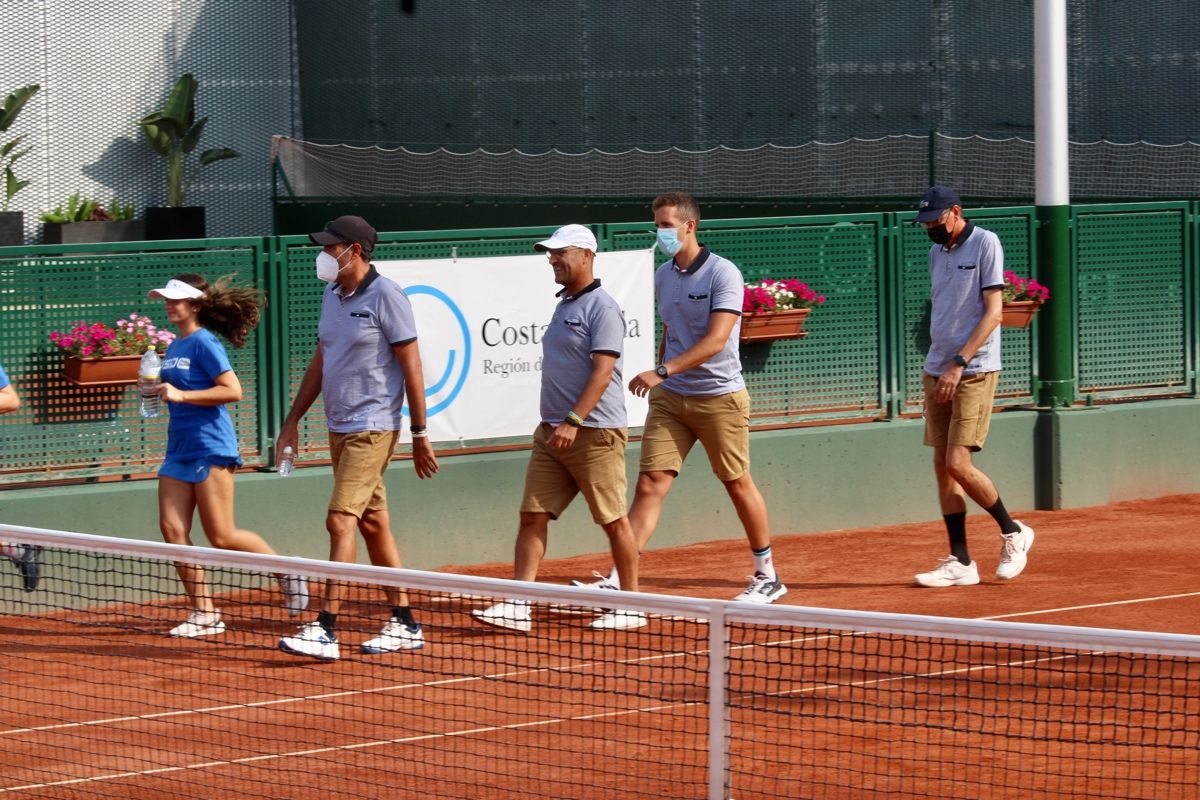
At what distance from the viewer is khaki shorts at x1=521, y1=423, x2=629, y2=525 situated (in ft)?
27.0

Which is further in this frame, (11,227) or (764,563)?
(11,227)

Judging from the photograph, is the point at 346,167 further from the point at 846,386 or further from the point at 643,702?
the point at 643,702

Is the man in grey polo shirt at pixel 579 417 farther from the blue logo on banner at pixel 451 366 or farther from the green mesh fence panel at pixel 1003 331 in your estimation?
the green mesh fence panel at pixel 1003 331

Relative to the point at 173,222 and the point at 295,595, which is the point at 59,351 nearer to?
the point at 295,595

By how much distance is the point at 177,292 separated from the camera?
8.30m

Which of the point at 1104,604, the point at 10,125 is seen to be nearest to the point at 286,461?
the point at 1104,604

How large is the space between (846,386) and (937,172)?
30.5 ft

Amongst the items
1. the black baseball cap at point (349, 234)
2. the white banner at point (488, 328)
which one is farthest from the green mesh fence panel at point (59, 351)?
the black baseball cap at point (349, 234)

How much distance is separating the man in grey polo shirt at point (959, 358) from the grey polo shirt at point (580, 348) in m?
1.91

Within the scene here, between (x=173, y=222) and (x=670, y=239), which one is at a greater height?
(x=173, y=222)

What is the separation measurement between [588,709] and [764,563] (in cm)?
238

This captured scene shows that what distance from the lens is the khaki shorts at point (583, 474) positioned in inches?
324

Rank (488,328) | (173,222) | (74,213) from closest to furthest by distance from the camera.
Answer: (488,328) < (74,213) < (173,222)

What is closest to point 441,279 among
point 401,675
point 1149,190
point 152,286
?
point 152,286
